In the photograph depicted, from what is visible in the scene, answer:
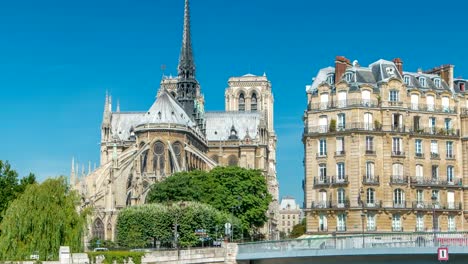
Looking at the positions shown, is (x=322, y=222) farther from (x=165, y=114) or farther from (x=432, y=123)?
(x=165, y=114)

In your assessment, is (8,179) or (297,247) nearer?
(297,247)

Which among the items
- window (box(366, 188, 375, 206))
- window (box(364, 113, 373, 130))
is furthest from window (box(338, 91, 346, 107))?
window (box(366, 188, 375, 206))

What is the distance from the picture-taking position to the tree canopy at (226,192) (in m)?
85.4

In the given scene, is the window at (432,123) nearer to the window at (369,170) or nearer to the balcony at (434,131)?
the balcony at (434,131)

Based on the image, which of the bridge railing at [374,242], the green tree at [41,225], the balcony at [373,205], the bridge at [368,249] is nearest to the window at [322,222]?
the balcony at [373,205]

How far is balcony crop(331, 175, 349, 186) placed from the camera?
64125mm

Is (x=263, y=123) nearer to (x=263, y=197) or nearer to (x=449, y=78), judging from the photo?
(x=263, y=197)

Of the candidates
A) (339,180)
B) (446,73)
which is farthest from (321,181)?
(446,73)

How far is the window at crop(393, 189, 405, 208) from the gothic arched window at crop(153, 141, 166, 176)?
52.7 metres

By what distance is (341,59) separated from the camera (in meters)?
70.6

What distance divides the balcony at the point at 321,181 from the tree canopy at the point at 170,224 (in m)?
13.4

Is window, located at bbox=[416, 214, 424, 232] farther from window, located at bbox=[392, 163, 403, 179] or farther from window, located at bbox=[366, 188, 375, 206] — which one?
window, located at bbox=[366, 188, 375, 206]

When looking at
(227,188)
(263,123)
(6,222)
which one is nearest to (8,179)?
(6,222)

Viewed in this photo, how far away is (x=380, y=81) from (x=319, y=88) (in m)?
4.88
